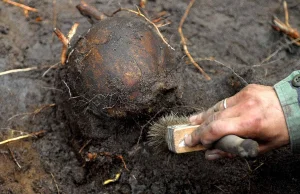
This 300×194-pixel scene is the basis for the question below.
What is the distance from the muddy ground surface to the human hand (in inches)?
17.7

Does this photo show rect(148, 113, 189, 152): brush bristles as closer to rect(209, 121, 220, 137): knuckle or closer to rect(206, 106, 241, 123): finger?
rect(206, 106, 241, 123): finger

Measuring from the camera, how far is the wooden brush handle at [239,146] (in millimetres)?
1232

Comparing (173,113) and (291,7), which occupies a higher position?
(291,7)

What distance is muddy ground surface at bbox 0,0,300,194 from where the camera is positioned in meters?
2.17

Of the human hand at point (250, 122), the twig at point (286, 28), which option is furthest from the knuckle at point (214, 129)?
the twig at point (286, 28)

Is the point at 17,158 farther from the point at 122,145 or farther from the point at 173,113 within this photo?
the point at 173,113

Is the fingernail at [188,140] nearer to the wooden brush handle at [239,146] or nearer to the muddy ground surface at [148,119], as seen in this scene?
the wooden brush handle at [239,146]

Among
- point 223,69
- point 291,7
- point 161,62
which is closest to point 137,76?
point 161,62

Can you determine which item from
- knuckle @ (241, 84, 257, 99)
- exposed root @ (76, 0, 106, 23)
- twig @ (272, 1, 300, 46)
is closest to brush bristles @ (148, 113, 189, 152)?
knuckle @ (241, 84, 257, 99)

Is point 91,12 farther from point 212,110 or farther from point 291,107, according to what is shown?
point 291,107

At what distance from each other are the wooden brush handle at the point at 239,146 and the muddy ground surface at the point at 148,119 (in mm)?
713

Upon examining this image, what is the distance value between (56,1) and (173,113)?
4.12ft

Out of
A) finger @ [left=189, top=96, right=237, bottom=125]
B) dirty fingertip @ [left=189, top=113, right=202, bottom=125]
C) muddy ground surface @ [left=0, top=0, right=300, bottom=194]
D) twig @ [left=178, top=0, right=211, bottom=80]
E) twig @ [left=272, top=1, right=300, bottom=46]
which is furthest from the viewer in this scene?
twig @ [left=272, top=1, right=300, bottom=46]

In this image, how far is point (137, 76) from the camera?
1942 millimetres
